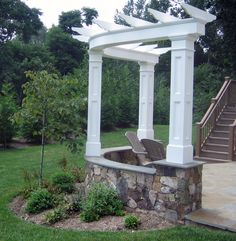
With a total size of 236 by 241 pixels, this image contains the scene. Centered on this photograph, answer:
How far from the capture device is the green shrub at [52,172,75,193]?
7.35 meters

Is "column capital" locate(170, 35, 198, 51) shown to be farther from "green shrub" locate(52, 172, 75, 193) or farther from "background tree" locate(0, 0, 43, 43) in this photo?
"background tree" locate(0, 0, 43, 43)

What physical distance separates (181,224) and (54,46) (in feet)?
94.8

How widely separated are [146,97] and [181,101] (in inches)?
137

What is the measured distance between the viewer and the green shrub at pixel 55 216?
5.89m

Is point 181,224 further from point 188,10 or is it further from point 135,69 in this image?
point 135,69

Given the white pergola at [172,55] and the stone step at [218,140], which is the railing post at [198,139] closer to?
the stone step at [218,140]

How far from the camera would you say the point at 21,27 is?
27.8 m

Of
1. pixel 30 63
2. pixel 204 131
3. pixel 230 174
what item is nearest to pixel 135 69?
pixel 30 63

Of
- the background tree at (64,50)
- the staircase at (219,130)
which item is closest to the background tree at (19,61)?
the background tree at (64,50)

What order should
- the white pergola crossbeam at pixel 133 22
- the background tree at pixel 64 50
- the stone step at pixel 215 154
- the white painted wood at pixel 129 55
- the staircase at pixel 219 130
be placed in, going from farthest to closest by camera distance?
the background tree at pixel 64 50 → the stone step at pixel 215 154 → the staircase at pixel 219 130 → the white painted wood at pixel 129 55 → the white pergola crossbeam at pixel 133 22

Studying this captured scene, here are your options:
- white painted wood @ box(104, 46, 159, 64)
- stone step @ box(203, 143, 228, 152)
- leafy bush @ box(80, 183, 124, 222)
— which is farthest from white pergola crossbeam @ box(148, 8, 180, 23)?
stone step @ box(203, 143, 228, 152)

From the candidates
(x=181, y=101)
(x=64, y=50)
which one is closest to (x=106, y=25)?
(x=181, y=101)

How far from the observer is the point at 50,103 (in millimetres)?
7250

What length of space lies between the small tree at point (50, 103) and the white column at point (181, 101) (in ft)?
7.41
